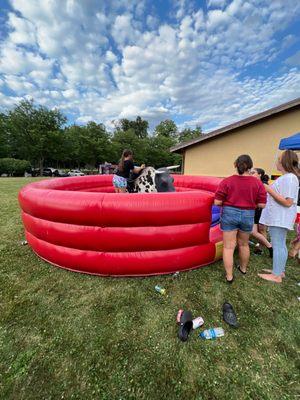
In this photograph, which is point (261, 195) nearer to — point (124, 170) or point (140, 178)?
point (140, 178)

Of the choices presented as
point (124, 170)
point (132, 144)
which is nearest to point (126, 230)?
point (124, 170)

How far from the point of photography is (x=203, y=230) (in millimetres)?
2670

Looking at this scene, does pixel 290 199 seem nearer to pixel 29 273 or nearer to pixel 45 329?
pixel 45 329

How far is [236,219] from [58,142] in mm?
30251

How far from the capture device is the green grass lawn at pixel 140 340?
1.39m

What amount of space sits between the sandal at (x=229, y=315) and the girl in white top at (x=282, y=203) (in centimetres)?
97

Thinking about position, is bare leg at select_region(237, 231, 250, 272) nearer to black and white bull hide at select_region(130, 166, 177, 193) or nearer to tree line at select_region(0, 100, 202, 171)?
black and white bull hide at select_region(130, 166, 177, 193)

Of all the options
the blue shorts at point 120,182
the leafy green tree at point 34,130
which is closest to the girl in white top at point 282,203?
the blue shorts at point 120,182

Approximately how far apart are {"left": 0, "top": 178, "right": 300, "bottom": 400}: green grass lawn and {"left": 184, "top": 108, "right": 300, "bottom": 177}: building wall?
7.39 metres

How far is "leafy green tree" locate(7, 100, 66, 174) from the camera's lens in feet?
86.0

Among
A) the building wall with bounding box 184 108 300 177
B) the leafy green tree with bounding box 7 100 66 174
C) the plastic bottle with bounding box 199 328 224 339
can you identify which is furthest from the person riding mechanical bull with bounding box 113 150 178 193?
the leafy green tree with bounding box 7 100 66 174

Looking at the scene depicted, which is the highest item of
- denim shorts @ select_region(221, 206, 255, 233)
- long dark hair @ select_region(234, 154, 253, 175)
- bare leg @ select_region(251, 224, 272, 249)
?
long dark hair @ select_region(234, 154, 253, 175)

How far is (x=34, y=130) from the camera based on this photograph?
25.7 m

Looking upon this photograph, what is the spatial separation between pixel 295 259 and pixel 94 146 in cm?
3028
